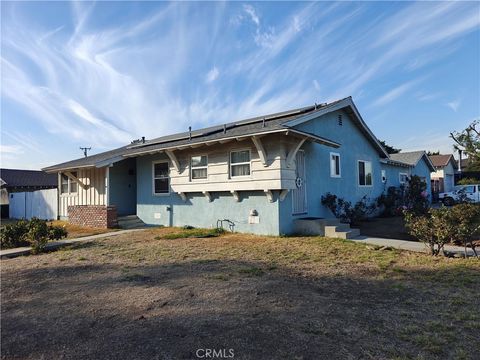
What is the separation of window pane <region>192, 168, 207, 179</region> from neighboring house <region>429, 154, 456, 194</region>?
29.9 metres

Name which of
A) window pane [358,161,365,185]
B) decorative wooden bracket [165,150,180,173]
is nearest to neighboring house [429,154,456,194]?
window pane [358,161,365,185]

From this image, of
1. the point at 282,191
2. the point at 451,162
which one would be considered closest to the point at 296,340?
the point at 282,191

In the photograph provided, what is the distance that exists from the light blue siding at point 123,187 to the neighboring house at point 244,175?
0.05 m

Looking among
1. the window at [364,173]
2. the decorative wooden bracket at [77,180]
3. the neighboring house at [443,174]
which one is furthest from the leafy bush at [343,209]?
the neighboring house at [443,174]

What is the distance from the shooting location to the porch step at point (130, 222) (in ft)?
43.3

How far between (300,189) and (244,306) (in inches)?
294

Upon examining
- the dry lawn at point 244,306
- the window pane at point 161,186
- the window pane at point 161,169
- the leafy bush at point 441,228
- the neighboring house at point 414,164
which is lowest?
the dry lawn at point 244,306

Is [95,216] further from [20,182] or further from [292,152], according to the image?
[20,182]

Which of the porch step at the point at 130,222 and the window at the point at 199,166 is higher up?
the window at the point at 199,166

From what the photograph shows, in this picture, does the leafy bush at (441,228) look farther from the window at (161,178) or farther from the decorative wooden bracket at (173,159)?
the window at (161,178)

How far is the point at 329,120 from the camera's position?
13055 mm

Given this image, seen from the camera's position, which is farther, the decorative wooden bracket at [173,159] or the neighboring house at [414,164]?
the neighboring house at [414,164]

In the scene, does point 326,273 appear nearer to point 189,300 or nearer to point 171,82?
point 189,300

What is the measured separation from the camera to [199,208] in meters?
12.0
